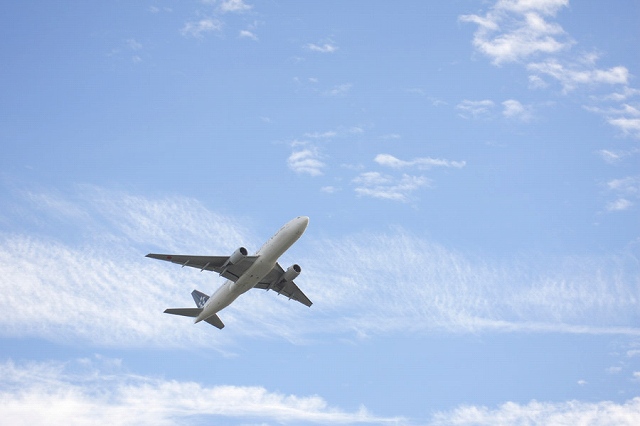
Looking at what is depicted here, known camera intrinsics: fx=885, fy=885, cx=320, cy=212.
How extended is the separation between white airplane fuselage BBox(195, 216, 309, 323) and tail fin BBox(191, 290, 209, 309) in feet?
9.05

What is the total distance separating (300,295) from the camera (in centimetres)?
8700

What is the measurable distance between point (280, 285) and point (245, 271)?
8.93 m

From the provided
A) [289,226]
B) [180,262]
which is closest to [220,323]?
[180,262]

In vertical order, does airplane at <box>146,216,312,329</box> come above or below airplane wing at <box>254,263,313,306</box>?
below

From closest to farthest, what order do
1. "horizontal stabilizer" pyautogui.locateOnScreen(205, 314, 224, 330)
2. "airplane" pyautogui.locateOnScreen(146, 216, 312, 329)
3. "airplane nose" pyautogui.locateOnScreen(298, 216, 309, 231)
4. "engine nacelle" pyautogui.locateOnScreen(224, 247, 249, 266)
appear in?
"airplane nose" pyautogui.locateOnScreen(298, 216, 309, 231)
"airplane" pyautogui.locateOnScreen(146, 216, 312, 329)
"engine nacelle" pyautogui.locateOnScreen(224, 247, 249, 266)
"horizontal stabilizer" pyautogui.locateOnScreen(205, 314, 224, 330)

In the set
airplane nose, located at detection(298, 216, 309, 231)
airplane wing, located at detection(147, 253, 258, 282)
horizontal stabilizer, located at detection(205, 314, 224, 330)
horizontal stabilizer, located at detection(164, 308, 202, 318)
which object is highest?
airplane nose, located at detection(298, 216, 309, 231)

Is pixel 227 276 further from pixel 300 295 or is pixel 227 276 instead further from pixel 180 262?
pixel 300 295

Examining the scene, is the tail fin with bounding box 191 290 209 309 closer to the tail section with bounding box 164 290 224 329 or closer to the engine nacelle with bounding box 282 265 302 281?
the tail section with bounding box 164 290 224 329

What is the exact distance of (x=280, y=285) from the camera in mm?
85250

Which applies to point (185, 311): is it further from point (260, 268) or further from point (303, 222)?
point (303, 222)

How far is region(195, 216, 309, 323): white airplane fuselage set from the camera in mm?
72438

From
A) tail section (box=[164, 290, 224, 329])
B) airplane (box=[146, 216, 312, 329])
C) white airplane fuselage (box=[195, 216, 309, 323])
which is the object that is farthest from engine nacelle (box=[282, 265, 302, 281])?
tail section (box=[164, 290, 224, 329])

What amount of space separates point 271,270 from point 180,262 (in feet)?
27.5

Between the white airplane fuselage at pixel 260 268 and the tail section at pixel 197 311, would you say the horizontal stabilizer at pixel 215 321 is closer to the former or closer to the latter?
the tail section at pixel 197 311
